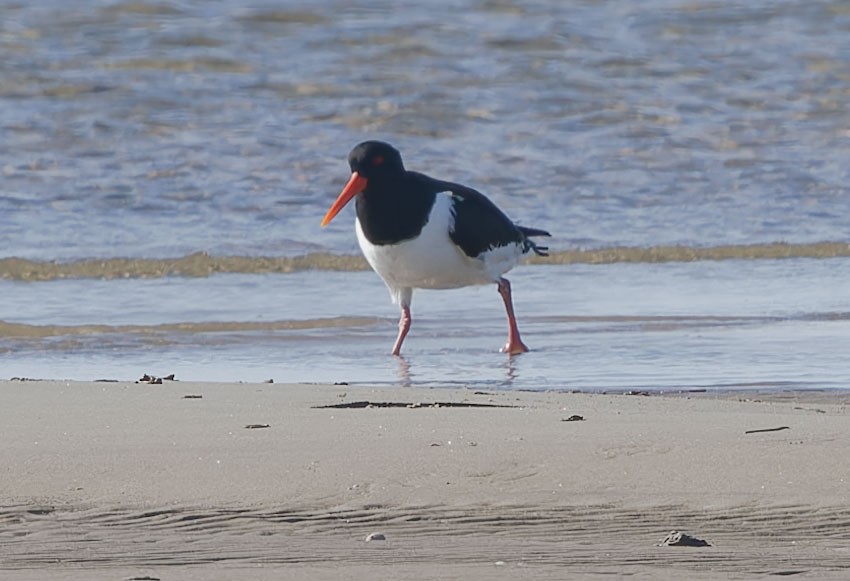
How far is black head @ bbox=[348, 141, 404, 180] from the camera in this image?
24.5 feet

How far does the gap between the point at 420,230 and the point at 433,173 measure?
14.0 ft

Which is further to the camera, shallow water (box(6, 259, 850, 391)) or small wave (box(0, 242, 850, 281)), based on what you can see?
small wave (box(0, 242, 850, 281))

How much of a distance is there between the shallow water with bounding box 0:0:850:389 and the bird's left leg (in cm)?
8

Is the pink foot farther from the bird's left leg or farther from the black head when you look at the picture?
the black head

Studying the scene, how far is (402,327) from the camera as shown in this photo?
670 centimetres

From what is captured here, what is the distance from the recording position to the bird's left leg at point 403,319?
651 centimetres

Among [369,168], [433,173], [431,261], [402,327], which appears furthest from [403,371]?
[433,173]

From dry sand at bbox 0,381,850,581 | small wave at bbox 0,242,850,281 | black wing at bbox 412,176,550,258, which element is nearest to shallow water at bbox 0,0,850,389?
small wave at bbox 0,242,850,281

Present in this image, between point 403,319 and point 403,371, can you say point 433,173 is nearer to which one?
point 403,319

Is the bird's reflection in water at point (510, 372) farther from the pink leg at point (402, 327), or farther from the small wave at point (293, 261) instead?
the small wave at point (293, 261)

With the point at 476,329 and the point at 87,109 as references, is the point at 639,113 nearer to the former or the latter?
the point at 87,109

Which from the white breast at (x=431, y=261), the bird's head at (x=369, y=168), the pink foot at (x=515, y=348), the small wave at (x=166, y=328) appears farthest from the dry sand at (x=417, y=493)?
the bird's head at (x=369, y=168)

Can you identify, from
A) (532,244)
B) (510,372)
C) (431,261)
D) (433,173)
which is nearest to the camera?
(510,372)

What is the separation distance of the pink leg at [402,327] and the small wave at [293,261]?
1681 mm
